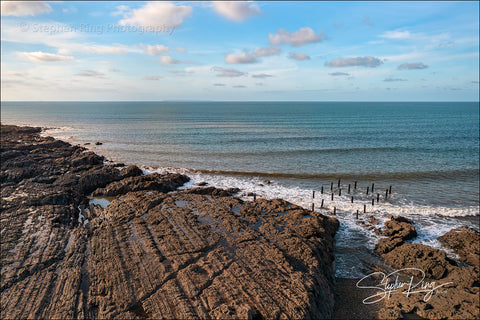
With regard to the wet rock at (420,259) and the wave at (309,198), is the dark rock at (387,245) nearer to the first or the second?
the wet rock at (420,259)

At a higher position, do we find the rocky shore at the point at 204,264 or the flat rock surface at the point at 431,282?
the rocky shore at the point at 204,264

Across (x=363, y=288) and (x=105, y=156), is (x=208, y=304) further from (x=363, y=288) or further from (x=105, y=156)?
(x=105, y=156)

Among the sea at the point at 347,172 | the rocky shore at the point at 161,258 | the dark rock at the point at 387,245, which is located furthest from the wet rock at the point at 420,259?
the rocky shore at the point at 161,258

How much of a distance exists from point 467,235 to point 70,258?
93.0 ft

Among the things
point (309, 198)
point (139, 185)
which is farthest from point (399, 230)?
point (139, 185)

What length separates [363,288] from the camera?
15.7m

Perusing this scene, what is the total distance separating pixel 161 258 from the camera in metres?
15.8

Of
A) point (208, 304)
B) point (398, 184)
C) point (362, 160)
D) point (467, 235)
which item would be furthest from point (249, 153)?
point (208, 304)

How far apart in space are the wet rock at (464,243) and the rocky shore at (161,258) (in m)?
8.44
